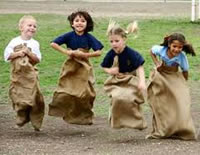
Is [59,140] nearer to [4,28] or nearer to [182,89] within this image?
[182,89]

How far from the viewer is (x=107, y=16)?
2770 centimetres

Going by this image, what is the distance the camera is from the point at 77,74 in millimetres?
8961

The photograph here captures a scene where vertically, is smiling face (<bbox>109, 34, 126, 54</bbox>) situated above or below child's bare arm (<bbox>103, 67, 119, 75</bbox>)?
above

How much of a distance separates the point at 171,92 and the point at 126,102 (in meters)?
0.56

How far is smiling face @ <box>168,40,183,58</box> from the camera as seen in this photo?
8383mm

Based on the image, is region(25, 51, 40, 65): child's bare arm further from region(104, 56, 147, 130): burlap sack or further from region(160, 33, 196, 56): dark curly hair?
region(160, 33, 196, 56): dark curly hair

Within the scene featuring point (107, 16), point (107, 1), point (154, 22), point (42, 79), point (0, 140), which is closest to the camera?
point (0, 140)

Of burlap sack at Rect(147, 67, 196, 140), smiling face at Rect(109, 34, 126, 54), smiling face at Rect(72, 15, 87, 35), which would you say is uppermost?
smiling face at Rect(72, 15, 87, 35)

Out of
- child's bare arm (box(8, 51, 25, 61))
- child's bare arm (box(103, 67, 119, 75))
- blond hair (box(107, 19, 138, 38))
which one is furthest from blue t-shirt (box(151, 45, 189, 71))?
child's bare arm (box(8, 51, 25, 61))

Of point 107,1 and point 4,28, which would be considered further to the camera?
point 107,1

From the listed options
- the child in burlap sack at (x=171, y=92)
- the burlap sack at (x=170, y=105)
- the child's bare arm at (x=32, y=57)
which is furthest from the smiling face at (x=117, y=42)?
the child's bare arm at (x=32, y=57)

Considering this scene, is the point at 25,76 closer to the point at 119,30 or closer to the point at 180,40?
the point at 119,30

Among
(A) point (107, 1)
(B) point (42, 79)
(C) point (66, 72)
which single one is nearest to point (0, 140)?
(C) point (66, 72)

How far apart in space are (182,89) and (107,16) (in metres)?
19.3
